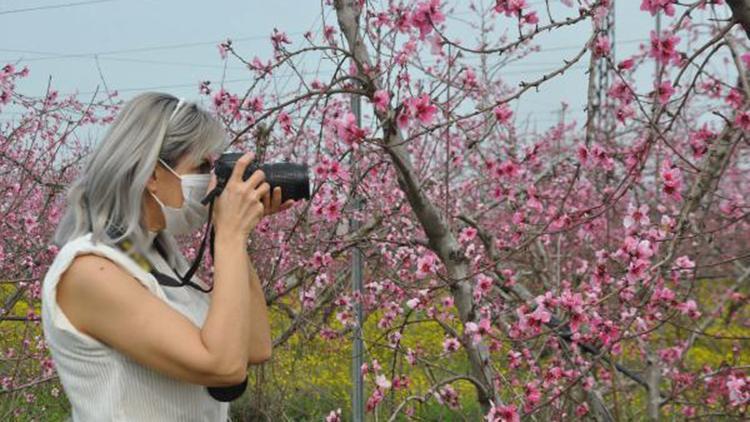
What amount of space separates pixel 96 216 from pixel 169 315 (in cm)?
23

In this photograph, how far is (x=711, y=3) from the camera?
195 centimetres

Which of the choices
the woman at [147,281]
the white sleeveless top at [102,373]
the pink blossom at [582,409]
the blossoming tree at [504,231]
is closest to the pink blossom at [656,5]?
the blossoming tree at [504,231]

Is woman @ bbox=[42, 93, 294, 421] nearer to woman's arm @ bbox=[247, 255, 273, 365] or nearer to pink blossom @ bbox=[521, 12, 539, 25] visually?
woman's arm @ bbox=[247, 255, 273, 365]

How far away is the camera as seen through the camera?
154 centimetres

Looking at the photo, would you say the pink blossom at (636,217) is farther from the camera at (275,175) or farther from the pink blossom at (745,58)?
the camera at (275,175)

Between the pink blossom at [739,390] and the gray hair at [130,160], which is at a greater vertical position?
the pink blossom at [739,390]

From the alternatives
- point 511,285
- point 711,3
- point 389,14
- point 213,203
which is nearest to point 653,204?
point 511,285

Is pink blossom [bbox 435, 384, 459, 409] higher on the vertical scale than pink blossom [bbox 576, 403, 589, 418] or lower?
lower

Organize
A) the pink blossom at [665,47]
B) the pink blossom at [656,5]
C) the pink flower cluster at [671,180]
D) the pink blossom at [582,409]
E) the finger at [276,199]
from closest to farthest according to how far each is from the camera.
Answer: the finger at [276,199]
the pink blossom at [656,5]
the pink blossom at [665,47]
the pink flower cluster at [671,180]
the pink blossom at [582,409]

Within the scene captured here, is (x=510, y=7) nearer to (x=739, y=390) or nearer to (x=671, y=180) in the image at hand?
(x=671, y=180)

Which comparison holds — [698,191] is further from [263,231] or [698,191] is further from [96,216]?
[263,231]

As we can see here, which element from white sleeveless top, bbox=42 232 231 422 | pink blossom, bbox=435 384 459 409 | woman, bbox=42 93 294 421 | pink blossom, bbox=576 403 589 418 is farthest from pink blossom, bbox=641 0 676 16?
pink blossom, bbox=435 384 459 409

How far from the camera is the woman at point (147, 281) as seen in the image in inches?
52.6

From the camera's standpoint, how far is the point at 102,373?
4.56 ft
